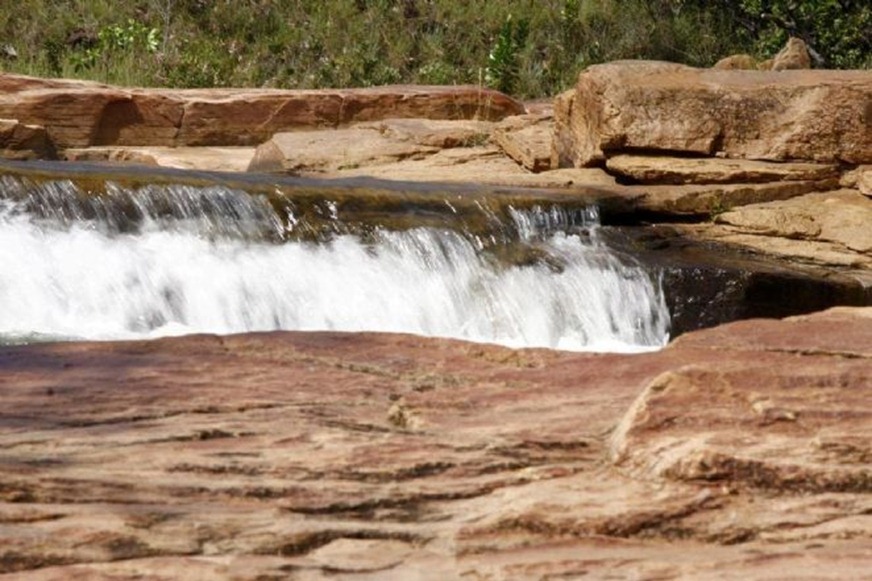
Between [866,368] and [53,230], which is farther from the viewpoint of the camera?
[53,230]

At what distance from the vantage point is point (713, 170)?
10.7 meters

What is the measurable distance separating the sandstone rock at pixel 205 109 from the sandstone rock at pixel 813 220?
15.9ft

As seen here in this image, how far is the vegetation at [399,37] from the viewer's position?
57.0ft

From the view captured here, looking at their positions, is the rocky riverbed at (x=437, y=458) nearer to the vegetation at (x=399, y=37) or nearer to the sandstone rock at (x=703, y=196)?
the sandstone rock at (x=703, y=196)

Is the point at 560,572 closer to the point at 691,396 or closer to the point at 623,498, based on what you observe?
the point at 623,498

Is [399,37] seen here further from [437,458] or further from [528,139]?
[437,458]

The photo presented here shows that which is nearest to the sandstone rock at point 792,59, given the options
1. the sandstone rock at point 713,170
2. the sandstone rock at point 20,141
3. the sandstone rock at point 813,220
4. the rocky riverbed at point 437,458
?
the sandstone rock at point 713,170

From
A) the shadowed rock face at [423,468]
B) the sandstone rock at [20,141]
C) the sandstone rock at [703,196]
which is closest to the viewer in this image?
the shadowed rock face at [423,468]

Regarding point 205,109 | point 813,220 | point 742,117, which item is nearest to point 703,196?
point 813,220

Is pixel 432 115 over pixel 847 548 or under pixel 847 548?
under

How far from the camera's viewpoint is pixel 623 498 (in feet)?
11.5

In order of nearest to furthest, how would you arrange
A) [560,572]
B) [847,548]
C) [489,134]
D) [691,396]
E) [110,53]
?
[560,572]
[847,548]
[691,396]
[489,134]
[110,53]

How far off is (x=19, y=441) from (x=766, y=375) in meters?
1.76

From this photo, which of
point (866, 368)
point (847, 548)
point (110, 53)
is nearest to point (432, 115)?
point (110, 53)
